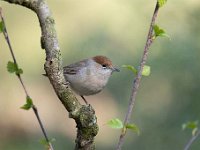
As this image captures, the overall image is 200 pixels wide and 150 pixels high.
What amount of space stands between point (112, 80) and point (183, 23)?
1.87 metres

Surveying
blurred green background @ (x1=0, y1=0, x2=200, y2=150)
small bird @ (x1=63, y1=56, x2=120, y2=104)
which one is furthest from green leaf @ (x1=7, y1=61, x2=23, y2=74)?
small bird @ (x1=63, y1=56, x2=120, y2=104)

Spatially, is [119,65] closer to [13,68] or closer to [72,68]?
[72,68]

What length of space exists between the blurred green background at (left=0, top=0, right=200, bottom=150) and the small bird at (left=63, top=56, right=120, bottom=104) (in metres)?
0.99

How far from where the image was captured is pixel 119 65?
6.65 metres

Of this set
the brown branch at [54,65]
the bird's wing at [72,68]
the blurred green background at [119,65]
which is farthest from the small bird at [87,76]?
the brown branch at [54,65]

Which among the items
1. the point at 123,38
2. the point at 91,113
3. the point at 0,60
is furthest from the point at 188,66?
the point at 0,60

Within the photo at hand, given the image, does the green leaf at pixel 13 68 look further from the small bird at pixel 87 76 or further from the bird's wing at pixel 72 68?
the bird's wing at pixel 72 68

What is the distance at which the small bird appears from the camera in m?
4.24

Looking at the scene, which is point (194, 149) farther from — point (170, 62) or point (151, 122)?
point (170, 62)

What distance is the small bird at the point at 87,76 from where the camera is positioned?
424 centimetres

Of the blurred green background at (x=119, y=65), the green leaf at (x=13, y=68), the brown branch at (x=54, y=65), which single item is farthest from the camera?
the blurred green background at (x=119, y=65)

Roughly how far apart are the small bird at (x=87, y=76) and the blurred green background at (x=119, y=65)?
0.99m

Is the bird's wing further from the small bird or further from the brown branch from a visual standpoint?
the brown branch

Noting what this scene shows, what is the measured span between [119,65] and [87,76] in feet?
7.17
